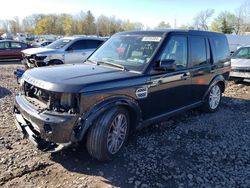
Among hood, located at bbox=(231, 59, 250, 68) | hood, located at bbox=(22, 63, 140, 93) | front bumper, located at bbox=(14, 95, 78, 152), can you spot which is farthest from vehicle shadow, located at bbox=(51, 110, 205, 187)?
hood, located at bbox=(231, 59, 250, 68)

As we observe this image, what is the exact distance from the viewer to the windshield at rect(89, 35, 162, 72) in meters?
4.41

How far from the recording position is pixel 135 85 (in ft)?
13.3

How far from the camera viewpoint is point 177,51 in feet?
16.1

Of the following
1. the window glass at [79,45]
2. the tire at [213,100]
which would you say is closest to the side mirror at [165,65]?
the tire at [213,100]

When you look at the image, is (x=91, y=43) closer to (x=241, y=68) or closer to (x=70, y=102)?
(x=241, y=68)

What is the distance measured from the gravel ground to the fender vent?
2.84 ft

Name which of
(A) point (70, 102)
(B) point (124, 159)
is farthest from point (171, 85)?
(A) point (70, 102)

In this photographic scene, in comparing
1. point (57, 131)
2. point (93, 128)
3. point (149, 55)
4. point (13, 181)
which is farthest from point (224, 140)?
point (13, 181)

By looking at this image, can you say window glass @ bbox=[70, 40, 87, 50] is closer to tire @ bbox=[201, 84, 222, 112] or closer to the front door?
tire @ bbox=[201, 84, 222, 112]

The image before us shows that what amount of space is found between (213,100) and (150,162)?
3.31 meters

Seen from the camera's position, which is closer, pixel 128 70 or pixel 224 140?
pixel 128 70

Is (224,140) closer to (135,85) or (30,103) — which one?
(135,85)

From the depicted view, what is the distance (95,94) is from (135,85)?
0.79 metres

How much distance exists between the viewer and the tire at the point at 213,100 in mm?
6320
